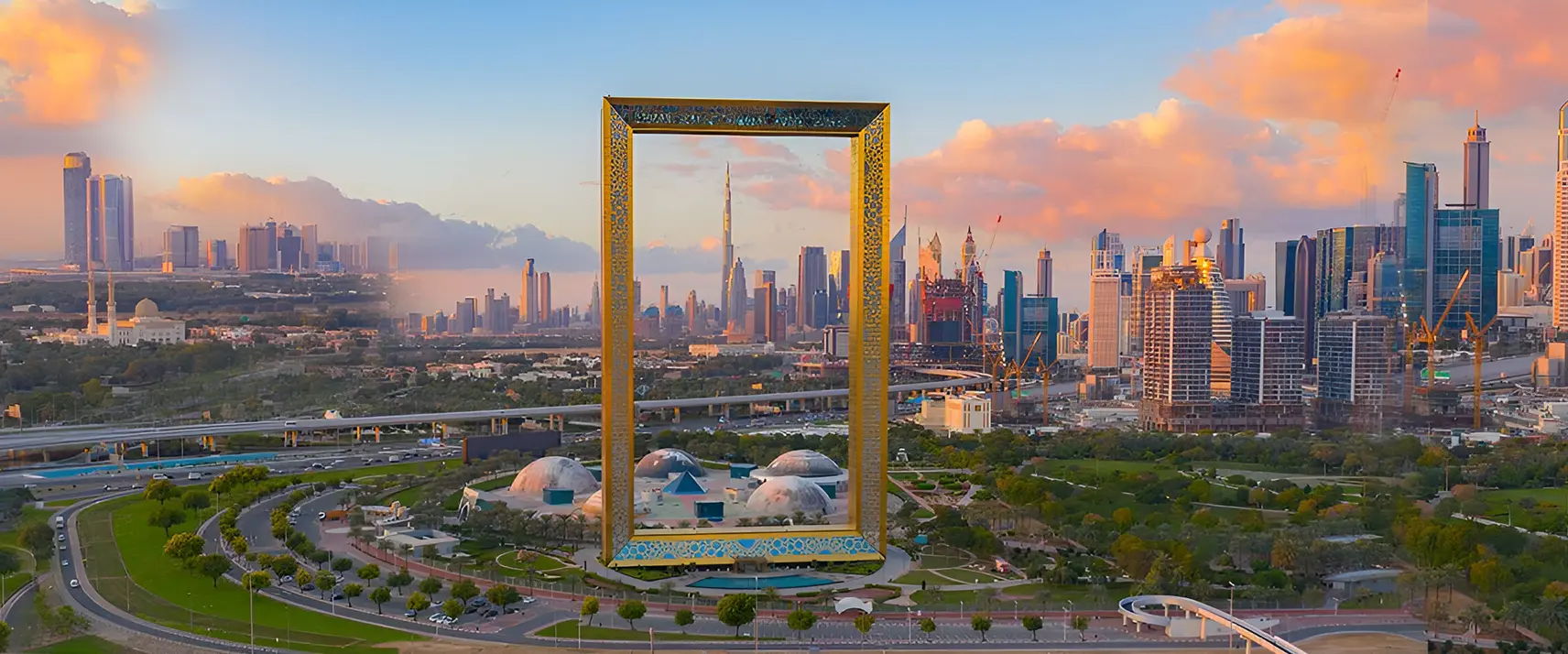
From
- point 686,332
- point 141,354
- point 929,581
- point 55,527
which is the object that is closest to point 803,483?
point 929,581

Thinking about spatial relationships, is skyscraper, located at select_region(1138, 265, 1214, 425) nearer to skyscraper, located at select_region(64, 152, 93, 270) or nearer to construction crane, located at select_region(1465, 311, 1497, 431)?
construction crane, located at select_region(1465, 311, 1497, 431)

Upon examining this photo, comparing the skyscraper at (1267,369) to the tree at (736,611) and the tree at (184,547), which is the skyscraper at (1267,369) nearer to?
the tree at (736,611)

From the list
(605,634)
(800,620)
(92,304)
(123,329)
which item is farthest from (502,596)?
(92,304)

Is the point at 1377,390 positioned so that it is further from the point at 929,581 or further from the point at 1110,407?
the point at 929,581

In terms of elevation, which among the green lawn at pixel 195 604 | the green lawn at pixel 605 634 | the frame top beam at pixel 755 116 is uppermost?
the frame top beam at pixel 755 116

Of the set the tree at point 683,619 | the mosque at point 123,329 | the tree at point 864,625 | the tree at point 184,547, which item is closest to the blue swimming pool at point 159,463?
the tree at point 184,547

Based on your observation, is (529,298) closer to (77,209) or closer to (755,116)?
(77,209)
